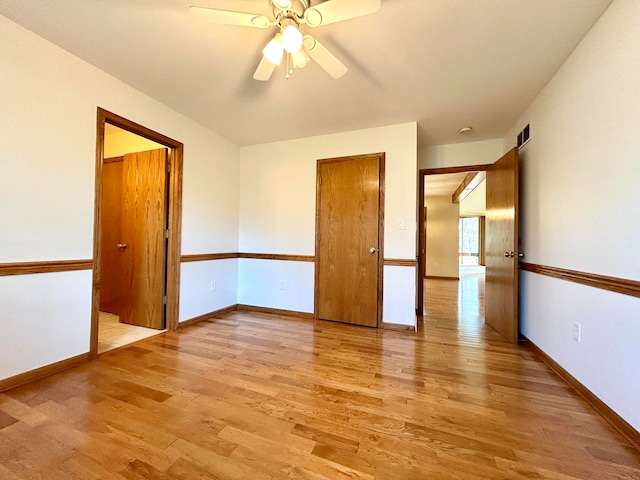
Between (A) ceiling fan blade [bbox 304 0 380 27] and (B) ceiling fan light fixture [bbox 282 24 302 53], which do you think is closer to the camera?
(A) ceiling fan blade [bbox 304 0 380 27]

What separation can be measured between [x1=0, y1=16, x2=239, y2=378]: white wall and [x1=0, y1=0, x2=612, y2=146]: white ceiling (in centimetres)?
17

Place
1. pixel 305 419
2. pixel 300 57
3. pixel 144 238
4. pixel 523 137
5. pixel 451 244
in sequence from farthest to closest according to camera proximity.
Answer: pixel 451 244, pixel 144 238, pixel 523 137, pixel 300 57, pixel 305 419

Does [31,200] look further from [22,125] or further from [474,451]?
[474,451]

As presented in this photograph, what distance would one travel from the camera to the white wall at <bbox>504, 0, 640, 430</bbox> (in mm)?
1397

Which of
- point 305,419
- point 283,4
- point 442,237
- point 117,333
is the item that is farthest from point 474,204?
point 117,333

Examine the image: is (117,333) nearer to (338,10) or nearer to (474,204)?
(338,10)

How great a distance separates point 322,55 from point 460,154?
2700mm

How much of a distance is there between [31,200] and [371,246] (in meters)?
2.91

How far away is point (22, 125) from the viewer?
179cm

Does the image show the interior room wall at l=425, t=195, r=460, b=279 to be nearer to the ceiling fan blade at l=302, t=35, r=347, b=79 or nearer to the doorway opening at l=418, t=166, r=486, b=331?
the doorway opening at l=418, t=166, r=486, b=331

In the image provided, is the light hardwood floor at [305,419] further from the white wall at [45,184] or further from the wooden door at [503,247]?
the wooden door at [503,247]

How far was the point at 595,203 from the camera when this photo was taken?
5.48ft

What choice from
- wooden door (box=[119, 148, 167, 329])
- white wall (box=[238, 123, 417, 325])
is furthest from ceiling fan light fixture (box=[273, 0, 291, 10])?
wooden door (box=[119, 148, 167, 329])

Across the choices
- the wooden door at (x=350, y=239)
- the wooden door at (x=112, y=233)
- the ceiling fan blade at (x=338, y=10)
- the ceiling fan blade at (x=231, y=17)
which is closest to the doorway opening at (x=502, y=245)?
the wooden door at (x=350, y=239)
